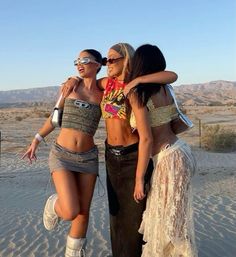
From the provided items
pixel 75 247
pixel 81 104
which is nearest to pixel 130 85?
pixel 81 104

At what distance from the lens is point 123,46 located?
12.7 feet

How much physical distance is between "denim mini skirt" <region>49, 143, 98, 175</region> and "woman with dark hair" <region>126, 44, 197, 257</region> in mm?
697

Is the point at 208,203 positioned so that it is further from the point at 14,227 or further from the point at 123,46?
the point at 123,46

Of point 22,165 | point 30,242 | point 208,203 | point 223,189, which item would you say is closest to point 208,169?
point 223,189

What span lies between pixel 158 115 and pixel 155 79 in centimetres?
30

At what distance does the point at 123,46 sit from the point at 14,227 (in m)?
3.82

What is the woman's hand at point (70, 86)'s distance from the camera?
4.34 metres

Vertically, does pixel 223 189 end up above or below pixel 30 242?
below

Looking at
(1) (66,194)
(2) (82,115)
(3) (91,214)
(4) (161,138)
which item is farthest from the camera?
(3) (91,214)

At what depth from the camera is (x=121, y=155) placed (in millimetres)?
3906

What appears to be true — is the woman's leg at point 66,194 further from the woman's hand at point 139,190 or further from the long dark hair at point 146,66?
the long dark hair at point 146,66

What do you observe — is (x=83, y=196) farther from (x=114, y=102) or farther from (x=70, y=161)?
(x=114, y=102)

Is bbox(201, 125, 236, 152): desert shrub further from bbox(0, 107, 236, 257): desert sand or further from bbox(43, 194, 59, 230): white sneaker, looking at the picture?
bbox(43, 194, 59, 230): white sneaker

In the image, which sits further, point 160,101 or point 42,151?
point 42,151
